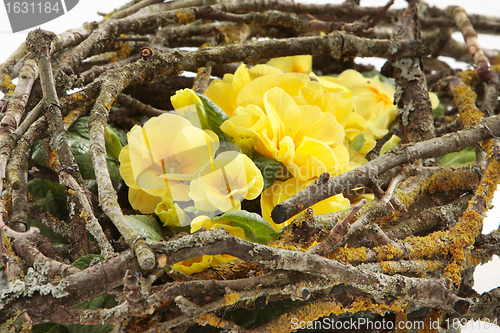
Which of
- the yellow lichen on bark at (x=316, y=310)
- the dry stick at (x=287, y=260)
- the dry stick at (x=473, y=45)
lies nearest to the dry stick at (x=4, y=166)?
the dry stick at (x=287, y=260)

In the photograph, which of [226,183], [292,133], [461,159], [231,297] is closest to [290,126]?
[292,133]

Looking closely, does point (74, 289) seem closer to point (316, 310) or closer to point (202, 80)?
point (316, 310)

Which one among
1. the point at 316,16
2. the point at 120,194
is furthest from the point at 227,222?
the point at 316,16

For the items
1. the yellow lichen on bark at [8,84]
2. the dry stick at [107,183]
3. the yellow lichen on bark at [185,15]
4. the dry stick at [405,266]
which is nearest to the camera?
the dry stick at [107,183]

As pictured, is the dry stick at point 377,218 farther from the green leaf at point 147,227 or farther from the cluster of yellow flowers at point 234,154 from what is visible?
the green leaf at point 147,227

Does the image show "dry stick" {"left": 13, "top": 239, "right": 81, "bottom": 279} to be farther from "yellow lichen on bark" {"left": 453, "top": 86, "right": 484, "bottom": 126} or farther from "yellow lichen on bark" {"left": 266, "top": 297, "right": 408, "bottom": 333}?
"yellow lichen on bark" {"left": 453, "top": 86, "right": 484, "bottom": 126}

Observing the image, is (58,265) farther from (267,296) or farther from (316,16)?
(316,16)
